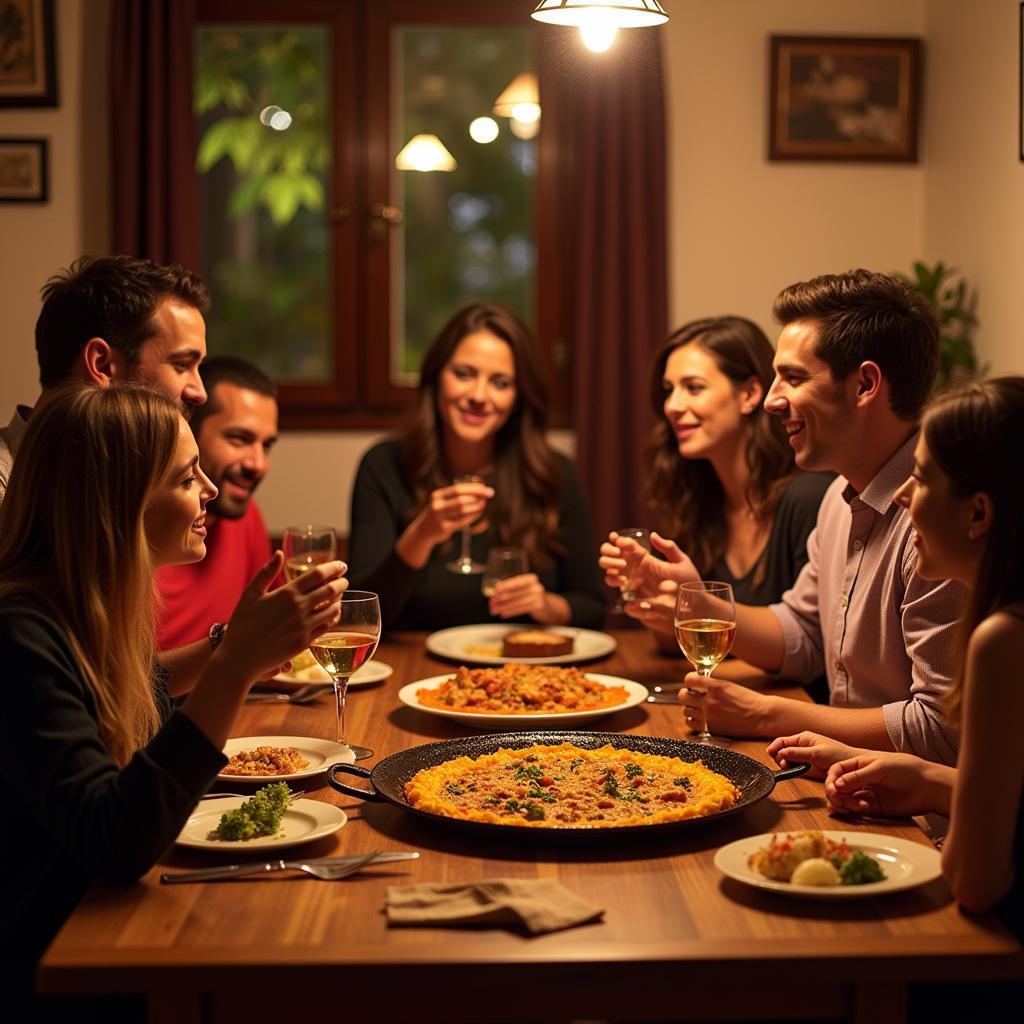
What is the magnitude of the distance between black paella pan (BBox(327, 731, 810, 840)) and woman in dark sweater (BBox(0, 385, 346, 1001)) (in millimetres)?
294

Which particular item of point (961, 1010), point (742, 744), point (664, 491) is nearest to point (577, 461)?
point (664, 491)

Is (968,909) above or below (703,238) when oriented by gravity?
below

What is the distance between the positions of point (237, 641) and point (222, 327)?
4160 millimetres

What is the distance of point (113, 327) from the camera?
8.88 ft

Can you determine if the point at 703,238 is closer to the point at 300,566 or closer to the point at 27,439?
the point at 300,566

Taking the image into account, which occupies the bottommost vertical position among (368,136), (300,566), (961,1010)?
(961,1010)

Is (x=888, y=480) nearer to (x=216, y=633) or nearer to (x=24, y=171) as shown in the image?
(x=216, y=633)

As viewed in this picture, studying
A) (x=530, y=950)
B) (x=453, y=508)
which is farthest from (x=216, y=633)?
(x=453, y=508)

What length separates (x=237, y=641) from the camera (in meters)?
1.66

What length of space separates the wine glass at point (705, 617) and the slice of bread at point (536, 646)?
0.70 meters

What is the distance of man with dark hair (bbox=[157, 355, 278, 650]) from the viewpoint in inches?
128

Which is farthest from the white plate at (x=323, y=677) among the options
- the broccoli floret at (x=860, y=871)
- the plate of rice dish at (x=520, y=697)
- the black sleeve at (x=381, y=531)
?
the broccoli floret at (x=860, y=871)

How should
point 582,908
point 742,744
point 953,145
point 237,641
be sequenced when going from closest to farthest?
point 582,908 < point 237,641 < point 742,744 < point 953,145

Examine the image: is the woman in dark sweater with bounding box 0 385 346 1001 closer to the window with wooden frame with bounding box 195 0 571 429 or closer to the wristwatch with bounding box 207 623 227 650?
the wristwatch with bounding box 207 623 227 650
